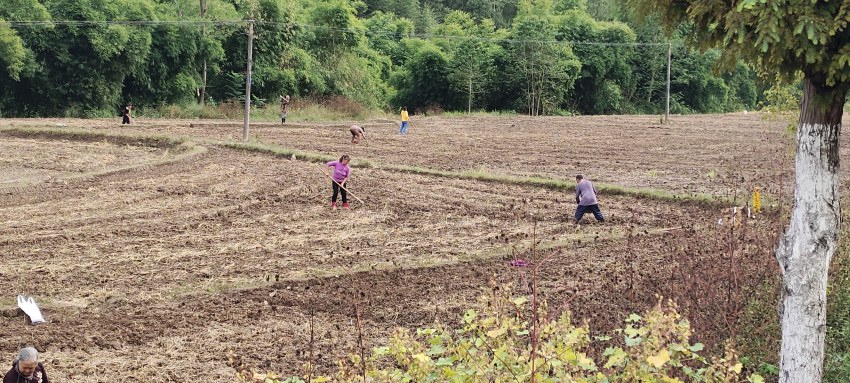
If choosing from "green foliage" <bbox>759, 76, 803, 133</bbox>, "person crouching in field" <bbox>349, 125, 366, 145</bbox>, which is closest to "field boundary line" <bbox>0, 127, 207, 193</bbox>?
"person crouching in field" <bbox>349, 125, 366, 145</bbox>

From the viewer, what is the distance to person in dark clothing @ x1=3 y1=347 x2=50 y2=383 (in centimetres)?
796

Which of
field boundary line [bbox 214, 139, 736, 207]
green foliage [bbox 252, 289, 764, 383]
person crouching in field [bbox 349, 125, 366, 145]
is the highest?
person crouching in field [bbox 349, 125, 366, 145]

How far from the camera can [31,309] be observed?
11.2m

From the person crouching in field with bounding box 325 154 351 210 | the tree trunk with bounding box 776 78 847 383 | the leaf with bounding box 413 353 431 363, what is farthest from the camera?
the person crouching in field with bounding box 325 154 351 210

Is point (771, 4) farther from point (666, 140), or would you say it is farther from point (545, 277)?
point (666, 140)

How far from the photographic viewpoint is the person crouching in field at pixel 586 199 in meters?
17.4

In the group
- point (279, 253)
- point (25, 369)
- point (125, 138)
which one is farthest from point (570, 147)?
point (25, 369)

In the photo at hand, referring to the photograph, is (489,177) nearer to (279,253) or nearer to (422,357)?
(279,253)

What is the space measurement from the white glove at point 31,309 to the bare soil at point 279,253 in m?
0.15

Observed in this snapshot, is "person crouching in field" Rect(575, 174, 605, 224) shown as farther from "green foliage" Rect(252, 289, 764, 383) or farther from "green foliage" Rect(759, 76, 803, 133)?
"green foliage" Rect(252, 289, 764, 383)

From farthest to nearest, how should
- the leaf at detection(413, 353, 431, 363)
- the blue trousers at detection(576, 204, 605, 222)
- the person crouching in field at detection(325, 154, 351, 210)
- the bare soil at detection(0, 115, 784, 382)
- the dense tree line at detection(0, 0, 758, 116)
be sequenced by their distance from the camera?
1. the dense tree line at detection(0, 0, 758, 116)
2. the person crouching in field at detection(325, 154, 351, 210)
3. the blue trousers at detection(576, 204, 605, 222)
4. the bare soil at detection(0, 115, 784, 382)
5. the leaf at detection(413, 353, 431, 363)

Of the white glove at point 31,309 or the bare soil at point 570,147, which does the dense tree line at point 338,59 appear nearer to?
the bare soil at point 570,147

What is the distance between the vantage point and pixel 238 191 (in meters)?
20.8

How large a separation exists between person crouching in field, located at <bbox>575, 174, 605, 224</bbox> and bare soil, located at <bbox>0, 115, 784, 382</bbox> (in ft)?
0.89
